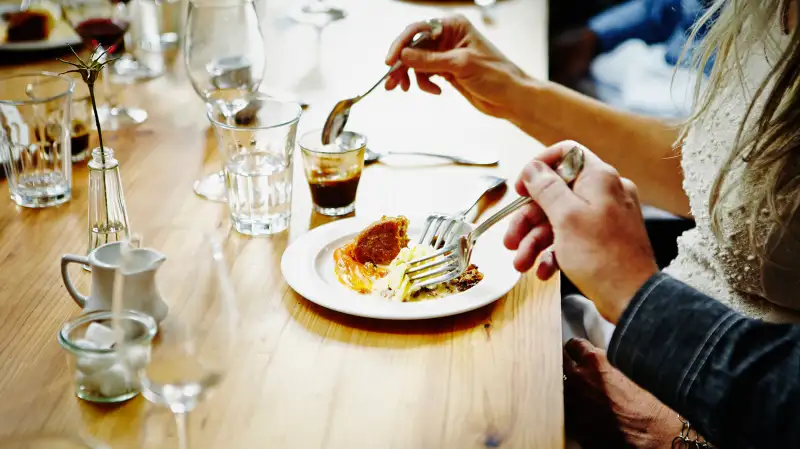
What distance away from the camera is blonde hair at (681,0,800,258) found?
1051 millimetres

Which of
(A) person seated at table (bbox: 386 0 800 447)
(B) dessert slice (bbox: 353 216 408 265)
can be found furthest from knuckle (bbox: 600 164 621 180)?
(B) dessert slice (bbox: 353 216 408 265)

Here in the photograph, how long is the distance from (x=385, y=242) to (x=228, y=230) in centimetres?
26

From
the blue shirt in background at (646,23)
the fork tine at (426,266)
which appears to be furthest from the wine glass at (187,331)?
the blue shirt in background at (646,23)

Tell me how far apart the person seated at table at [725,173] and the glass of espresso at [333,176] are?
11.9 inches

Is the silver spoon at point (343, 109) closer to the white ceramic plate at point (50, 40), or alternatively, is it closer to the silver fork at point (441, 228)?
the silver fork at point (441, 228)

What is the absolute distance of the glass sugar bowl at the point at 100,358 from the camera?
873mm

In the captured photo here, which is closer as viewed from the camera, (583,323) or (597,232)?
(597,232)

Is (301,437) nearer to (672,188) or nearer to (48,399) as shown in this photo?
(48,399)

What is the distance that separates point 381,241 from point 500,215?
178 mm

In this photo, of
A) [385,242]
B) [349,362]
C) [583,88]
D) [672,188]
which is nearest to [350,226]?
[385,242]

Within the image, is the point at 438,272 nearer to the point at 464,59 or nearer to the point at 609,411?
the point at 609,411

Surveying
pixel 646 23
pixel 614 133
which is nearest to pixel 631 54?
pixel 646 23

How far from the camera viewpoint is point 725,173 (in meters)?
1.13

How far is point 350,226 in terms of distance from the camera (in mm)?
1306
